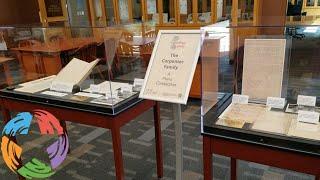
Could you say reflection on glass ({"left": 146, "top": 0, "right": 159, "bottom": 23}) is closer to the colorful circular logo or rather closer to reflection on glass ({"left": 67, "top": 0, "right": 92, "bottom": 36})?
reflection on glass ({"left": 67, "top": 0, "right": 92, "bottom": 36})

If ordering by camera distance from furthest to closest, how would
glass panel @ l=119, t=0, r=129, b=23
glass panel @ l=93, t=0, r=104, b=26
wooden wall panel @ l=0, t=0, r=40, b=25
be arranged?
wooden wall panel @ l=0, t=0, r=40, b=25, glass panel @ l=93, t=0, r=104, b=26, glass panel @ l=119, t=0, r=129, b=23

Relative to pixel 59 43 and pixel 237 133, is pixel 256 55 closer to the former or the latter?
pixel 237 133

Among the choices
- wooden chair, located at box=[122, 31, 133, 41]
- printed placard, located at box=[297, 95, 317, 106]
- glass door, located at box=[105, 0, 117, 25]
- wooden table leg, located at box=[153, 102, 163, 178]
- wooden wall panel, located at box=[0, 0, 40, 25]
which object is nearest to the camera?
printed placard, located at box=[297, 95, 317, 106]

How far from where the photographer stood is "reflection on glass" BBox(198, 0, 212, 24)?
212 inches

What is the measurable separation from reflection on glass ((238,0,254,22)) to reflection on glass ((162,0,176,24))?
1.27m

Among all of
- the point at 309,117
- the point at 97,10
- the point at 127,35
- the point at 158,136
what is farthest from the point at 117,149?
the point at 97,10

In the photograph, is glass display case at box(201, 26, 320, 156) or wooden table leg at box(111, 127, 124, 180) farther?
wooden table leg at box(111, 127, 124, 180)

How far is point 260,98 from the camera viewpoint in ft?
5.07

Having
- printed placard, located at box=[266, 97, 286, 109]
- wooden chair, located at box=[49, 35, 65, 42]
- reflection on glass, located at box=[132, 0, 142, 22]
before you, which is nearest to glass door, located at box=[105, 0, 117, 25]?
reflection on glass, located at box=[132, 0, 142, 22]

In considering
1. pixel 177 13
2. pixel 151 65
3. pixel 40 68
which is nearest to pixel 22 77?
pixel 40 68

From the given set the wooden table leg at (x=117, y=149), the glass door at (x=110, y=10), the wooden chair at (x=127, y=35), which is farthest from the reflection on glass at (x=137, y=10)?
the wooden table leg at (x=117, y=149)

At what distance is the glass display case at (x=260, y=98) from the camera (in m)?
1.22

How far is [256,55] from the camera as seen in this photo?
4.92 feet

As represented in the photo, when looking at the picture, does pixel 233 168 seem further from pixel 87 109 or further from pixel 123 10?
pixel 123 10
